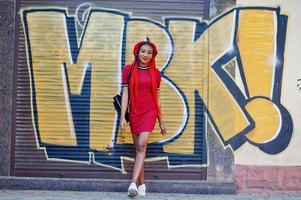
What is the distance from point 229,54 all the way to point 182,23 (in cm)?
76

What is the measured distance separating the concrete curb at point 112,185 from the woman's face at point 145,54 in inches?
64.1

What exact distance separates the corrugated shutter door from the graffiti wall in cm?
1

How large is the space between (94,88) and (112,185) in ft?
4.29

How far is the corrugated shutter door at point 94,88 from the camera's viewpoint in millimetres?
6648

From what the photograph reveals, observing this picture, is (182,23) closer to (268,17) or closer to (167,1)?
(167,1)

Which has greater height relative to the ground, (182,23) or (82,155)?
(182,23)

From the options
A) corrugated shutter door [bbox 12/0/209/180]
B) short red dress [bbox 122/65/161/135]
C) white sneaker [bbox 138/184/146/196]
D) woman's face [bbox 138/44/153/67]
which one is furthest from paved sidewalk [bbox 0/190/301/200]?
woman's face [bbox 138/44/153/67]

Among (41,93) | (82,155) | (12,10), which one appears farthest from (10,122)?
(12,10)

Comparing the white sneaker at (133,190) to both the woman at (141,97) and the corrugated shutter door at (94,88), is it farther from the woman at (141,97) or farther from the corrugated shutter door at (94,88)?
the corrugated shutter door at (94,88)

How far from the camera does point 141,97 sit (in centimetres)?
606

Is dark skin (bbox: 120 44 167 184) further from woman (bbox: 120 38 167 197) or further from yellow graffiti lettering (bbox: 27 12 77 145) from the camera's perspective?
yellow graffiti lettering (bbox: 27 12 77 145)

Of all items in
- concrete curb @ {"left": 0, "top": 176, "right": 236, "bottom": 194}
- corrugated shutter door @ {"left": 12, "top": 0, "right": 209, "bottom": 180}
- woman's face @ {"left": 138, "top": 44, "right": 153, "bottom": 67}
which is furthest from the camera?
corrugated shutter door @ {"left": 12, "top": 0, "right": 209, "bottom": 180}

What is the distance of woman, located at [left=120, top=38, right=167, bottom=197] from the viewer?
19.8 feet

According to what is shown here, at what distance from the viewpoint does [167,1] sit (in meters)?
6.73
